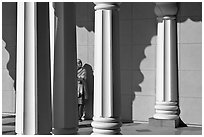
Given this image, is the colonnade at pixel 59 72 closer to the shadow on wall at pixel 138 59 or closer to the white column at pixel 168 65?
the white column at pixel 168 65

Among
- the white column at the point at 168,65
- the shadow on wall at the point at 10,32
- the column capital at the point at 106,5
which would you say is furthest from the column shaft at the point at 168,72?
the shadow on wall at the point at 10,32

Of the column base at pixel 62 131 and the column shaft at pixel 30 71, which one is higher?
the column shaft at pixel 30 71

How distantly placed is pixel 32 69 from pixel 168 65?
8.45m

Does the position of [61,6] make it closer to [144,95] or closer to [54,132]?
[54,132]

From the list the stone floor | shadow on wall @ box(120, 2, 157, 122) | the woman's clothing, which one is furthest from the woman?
shadow on wall @ box(120, 2, 157, 122)

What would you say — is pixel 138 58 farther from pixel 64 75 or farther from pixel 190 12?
pixel 64 75

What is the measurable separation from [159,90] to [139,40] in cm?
298

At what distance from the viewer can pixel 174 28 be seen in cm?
1504

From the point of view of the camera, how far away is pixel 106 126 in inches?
364

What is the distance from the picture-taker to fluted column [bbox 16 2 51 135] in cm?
746

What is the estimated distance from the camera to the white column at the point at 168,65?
14.9 m

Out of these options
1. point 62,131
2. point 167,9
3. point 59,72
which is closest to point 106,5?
point 59,72

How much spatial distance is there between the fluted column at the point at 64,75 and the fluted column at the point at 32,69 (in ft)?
1.60

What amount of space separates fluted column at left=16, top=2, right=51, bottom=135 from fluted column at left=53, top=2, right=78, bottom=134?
1.60 ft
